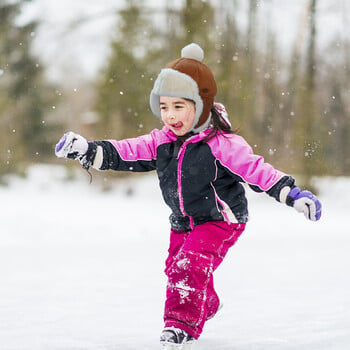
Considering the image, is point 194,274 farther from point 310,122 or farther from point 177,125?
point 310,122

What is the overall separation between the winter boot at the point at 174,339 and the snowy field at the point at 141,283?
187 millimetres

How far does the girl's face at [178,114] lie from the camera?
2336mm

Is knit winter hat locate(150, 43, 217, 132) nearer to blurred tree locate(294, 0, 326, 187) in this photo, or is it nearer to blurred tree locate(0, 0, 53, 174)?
blurred tree locate(294, 0, 326, 187)

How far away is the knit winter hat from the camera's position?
7.71 ft

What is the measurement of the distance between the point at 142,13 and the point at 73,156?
416 inches

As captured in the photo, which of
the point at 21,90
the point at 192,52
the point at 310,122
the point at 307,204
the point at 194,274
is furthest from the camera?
the point at 21,90

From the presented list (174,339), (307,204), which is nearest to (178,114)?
(307,204)

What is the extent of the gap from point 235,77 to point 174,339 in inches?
380

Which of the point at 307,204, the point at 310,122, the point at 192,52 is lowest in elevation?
the point at 307,204

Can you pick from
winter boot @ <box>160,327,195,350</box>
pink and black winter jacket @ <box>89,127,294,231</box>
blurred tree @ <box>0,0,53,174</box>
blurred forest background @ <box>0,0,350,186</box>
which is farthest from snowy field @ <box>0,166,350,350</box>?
blurred tree @ <box>0,0,53,174</box>

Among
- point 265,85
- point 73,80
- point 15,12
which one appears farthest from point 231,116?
point 73,80

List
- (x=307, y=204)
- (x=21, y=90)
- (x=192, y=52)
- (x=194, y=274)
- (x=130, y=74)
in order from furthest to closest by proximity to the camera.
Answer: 1. (x=21, y=90)
2. (x=130, y=74)
3. (x=192, y=52)
4. (x=194, y=274)
5. (x=307, y=204)

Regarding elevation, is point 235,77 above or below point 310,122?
above

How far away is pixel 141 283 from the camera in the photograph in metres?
3.95
